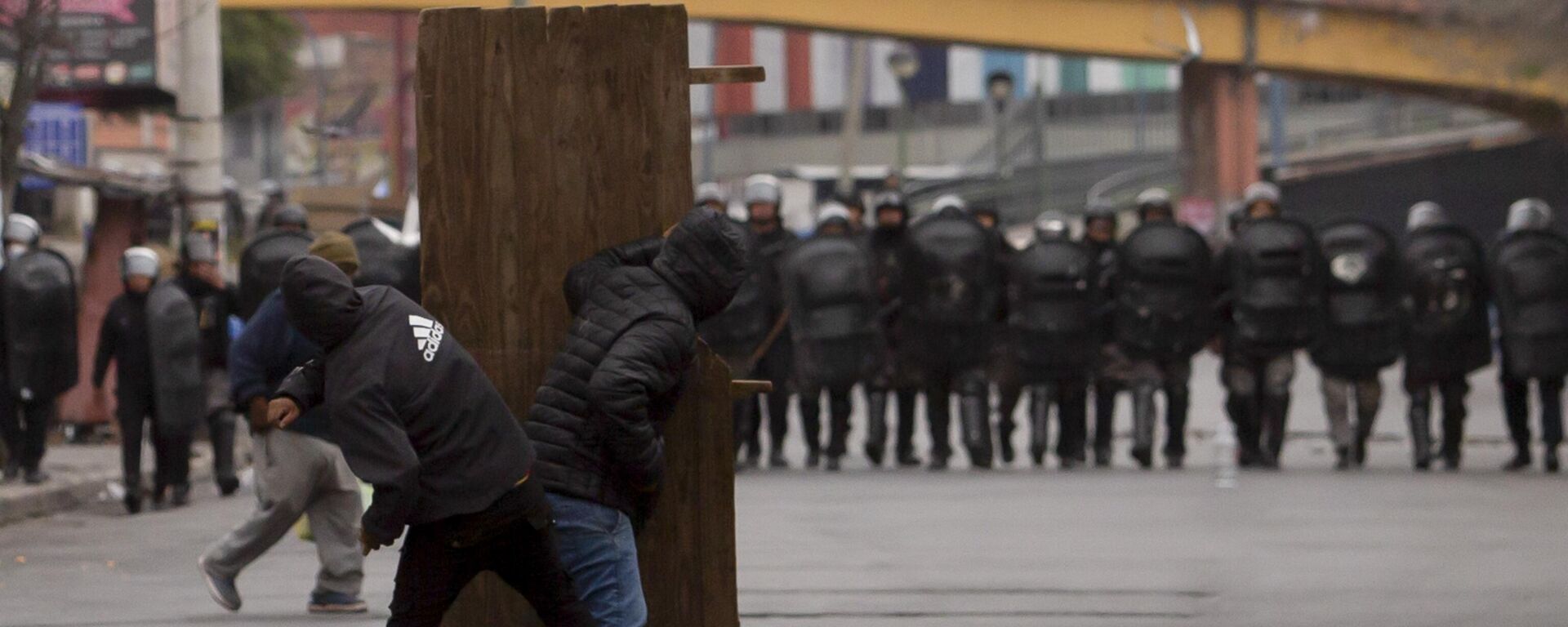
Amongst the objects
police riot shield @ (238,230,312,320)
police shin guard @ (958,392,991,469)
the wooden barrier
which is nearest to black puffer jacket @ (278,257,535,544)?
the wooden barrier

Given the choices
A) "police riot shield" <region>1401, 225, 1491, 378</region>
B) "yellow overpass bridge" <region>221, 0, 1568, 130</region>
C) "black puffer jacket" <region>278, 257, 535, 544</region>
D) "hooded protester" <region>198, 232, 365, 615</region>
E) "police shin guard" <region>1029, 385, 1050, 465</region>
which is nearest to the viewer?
"black puffer jacket" <region>278, 257, 535, 544</region>

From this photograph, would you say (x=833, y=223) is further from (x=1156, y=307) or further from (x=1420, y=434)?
(x=1420, y=434)

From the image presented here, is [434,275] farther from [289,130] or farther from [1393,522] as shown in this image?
[289,130]

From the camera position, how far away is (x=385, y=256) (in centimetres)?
1695

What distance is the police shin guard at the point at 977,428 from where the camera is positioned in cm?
1745

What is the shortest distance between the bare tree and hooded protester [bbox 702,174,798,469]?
4.40 metres

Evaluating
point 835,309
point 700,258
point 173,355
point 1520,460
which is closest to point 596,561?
point 700,258

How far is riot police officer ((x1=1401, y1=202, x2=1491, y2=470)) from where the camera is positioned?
55.3ft

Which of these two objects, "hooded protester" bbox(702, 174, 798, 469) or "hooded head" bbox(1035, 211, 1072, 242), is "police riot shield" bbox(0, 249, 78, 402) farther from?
"hooded head" bbox(1035, 211, 1072, 242)

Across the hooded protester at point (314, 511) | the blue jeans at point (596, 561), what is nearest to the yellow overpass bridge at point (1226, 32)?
the hooded protester at point (314, 511)

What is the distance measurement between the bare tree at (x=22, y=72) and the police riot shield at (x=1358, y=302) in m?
8.15

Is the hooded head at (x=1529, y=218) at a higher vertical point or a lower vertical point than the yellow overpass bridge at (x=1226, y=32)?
lower

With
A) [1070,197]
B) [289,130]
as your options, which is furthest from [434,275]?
[289,130]

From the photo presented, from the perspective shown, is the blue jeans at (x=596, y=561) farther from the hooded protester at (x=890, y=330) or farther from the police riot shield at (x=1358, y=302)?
the police riot shield at (x=1358, y=302)
